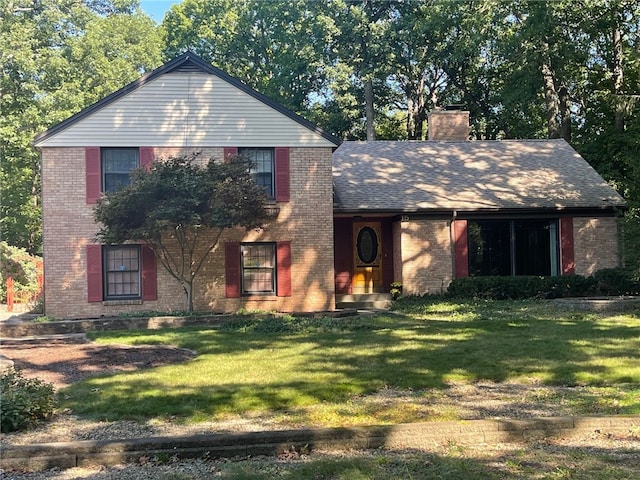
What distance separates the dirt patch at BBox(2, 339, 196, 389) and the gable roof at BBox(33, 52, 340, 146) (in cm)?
682

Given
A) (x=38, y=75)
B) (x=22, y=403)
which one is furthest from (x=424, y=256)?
(x=38, y=75)

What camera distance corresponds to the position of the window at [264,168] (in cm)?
1697

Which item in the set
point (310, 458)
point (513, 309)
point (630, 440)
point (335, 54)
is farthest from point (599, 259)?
point (335, 54)

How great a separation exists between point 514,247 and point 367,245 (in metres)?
4.77

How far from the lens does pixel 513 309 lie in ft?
50.4

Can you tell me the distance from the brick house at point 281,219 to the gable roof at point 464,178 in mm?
87

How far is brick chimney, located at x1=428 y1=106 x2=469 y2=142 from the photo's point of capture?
24.5 m

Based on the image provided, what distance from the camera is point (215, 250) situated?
16750 mm

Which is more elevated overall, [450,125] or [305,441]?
[450,125]

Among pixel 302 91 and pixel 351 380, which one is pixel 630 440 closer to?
pixel 351 380

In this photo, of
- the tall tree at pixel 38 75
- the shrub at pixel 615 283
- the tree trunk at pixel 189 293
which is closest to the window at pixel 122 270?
the tree trunk at pixel 189 293

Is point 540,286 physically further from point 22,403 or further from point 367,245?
point 22,403

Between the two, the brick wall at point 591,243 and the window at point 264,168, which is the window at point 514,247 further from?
the window at point 264,168

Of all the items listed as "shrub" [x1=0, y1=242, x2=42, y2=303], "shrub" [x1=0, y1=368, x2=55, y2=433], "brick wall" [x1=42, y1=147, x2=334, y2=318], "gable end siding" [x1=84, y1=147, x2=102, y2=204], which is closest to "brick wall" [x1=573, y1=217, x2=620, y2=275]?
"brick wall" [x1=42, y1=147, x2=334, y2=318]
